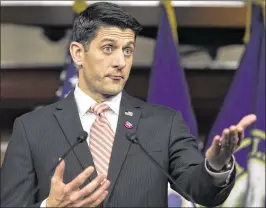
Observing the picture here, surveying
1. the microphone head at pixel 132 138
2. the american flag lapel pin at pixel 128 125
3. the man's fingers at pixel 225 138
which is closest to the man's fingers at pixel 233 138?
the man's fingers at pixel 225 138

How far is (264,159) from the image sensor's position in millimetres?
3303

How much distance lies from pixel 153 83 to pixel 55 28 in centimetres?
94

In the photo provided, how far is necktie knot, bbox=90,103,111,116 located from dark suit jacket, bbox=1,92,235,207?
0.16 feet

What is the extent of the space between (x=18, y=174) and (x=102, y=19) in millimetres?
529

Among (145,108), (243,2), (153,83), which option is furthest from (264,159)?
(145,108)

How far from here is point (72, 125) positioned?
1916mm

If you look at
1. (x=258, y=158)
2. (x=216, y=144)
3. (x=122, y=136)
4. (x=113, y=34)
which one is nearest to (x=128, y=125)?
(x=122, y=136)

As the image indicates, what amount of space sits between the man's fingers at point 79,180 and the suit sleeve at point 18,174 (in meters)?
0.23

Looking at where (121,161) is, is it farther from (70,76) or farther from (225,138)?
(70,76)

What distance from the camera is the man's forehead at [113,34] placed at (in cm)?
190

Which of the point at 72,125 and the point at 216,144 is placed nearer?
the point at 216,144

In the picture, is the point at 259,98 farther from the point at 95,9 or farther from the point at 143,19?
the point at 95,9

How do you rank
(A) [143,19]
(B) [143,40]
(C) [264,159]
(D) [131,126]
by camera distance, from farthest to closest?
(B) [143,40], (A) [143,19], (C) [264,159], (D) [131,126]

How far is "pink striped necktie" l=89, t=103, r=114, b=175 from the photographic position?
186 cm
